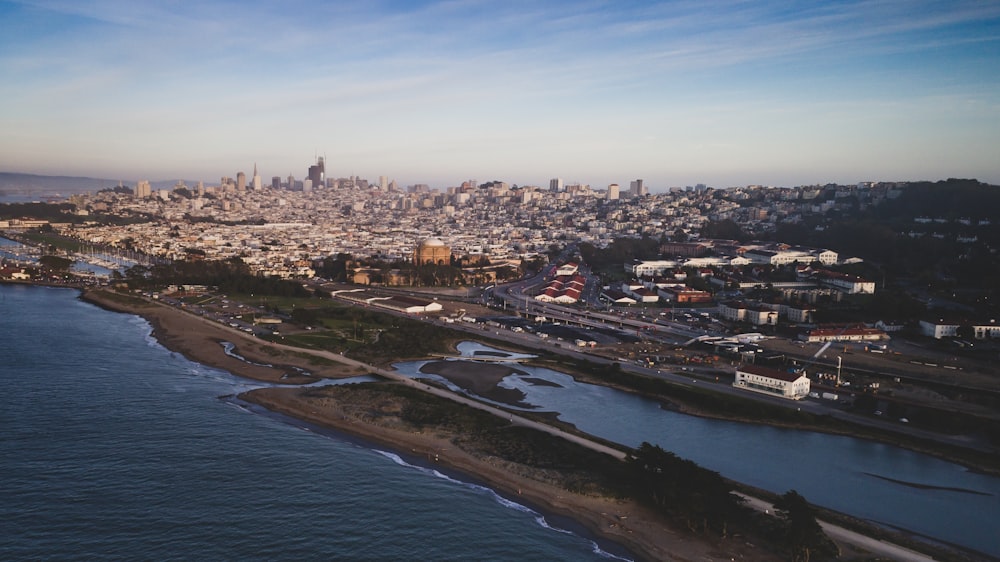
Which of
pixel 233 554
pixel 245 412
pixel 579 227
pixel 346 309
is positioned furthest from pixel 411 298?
pixel 579 227

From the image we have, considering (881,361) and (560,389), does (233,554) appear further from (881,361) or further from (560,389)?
(881,361)

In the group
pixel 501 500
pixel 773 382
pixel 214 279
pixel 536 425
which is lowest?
pixel 501 500

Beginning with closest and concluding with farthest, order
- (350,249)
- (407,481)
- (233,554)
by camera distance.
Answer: (233,554) < (407,481) < (350,249)

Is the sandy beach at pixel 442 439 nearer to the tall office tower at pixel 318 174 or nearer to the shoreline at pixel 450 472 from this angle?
the shoreline at pixel 450 472

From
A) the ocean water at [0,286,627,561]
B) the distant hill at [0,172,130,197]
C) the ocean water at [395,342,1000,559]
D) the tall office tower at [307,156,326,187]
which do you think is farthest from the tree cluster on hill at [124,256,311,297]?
the distant hill at [0,172,130,197]

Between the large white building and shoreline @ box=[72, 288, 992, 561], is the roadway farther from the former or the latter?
the large white building

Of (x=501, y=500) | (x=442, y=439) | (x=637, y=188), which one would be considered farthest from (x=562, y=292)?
(x=637, y=188)

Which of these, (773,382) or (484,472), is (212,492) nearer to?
(484,472)
